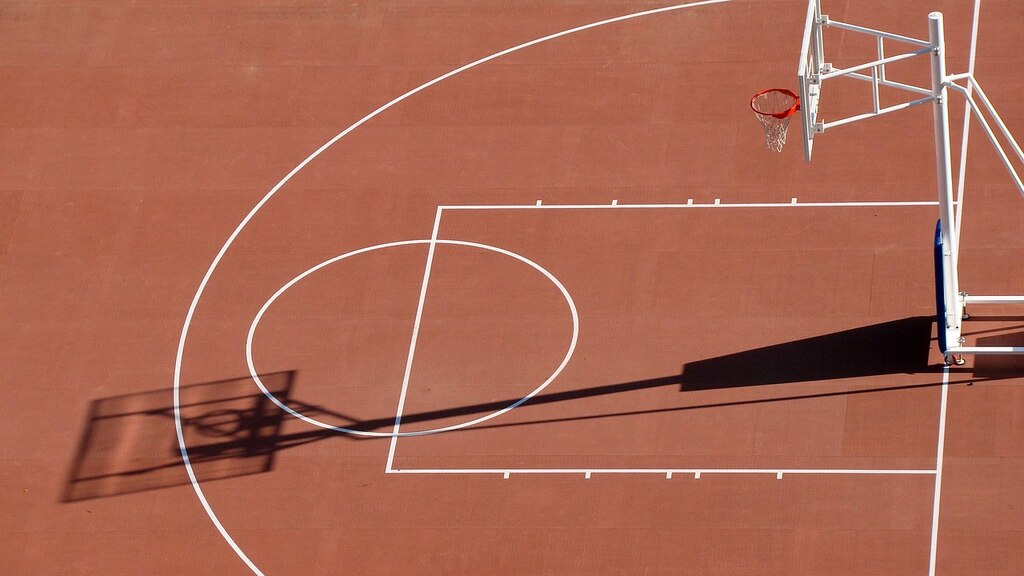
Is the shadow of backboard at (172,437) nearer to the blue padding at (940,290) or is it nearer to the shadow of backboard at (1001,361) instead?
the blue padding at (940,290)

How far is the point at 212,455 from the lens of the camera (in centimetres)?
2723

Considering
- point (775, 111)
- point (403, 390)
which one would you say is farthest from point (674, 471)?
point (775, 111)

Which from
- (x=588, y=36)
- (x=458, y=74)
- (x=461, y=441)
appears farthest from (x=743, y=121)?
(x=461, y=441)

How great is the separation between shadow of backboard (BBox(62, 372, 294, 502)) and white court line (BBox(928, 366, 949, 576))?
1212cm

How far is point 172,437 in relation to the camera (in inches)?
1085

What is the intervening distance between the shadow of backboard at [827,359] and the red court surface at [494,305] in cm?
6

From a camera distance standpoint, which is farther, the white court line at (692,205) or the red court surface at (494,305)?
the white court line at (692,205)

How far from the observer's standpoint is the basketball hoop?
25998 mm

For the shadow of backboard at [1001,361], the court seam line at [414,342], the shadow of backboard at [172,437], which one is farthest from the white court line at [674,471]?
the shadow of backboard at [172,437]

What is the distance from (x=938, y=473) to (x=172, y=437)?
1434 centimetres

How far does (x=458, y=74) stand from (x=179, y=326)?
29.0 ft

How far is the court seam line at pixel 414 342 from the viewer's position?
26.8 m

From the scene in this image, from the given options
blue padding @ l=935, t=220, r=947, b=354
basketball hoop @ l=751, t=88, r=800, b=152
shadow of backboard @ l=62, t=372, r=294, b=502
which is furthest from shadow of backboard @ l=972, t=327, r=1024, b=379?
shadow of backboard @ l=62, t=372, r=294, b=502

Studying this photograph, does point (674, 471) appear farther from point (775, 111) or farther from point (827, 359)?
point (775, 111)
